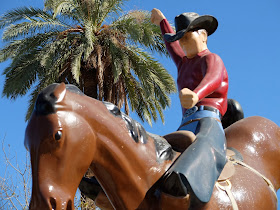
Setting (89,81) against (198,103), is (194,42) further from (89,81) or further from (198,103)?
(89,81)

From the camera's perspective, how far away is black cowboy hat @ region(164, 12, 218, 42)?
2678mm

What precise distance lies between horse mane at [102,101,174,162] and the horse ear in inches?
10.0

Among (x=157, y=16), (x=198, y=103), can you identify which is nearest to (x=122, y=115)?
(x=198, y=103)

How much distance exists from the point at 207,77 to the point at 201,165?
617 mm

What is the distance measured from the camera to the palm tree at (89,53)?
1064cm

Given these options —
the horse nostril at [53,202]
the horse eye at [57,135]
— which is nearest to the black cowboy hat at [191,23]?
the horse eye at [57,135]

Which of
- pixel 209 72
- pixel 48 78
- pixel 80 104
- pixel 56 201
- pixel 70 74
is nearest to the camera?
pixel 56 201

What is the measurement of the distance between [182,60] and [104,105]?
1051mm

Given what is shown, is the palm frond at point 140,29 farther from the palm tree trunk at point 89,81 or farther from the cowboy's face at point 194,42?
the cowboy's face at point 194,42

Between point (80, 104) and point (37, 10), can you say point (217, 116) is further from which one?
point (37, 10)

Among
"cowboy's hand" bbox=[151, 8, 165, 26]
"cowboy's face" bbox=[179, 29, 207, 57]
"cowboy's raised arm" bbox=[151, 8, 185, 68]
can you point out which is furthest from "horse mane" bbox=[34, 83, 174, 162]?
"cowboy's hand" bbox=[151, 8, 165, 26]

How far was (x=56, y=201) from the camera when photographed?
1.65 meters

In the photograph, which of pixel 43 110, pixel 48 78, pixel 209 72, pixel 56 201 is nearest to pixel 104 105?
pixel 43 110

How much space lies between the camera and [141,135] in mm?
2031
